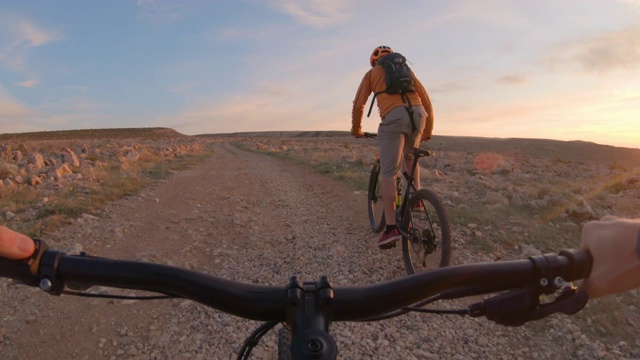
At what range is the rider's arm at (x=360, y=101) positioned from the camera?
5340 millimetres

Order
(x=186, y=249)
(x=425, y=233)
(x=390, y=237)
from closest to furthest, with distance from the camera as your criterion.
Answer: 1. (x=425, y=233)
2. (x=390, y=237)
3. (x=186, y=249)

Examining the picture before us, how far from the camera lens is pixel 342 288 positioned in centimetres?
120

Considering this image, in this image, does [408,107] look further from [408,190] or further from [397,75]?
[408,190]

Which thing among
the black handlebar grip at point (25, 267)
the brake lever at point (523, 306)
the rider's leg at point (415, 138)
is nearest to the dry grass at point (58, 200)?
the rider's leg at point (415, 138)

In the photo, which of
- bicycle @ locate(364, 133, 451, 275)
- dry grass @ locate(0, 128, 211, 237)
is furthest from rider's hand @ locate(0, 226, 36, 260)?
dry grass @ locate(0, 128, 211, 237)

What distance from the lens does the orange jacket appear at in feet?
16.8

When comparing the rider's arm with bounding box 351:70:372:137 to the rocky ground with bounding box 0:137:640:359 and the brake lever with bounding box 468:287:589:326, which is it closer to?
the rocky ground with bounding box 0:137:640:359

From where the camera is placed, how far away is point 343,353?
3574 millimetres

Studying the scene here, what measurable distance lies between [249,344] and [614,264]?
1.08 meters

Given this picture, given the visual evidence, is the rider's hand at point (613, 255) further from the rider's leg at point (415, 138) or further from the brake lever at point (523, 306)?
the rider's leg at point (415, 138)

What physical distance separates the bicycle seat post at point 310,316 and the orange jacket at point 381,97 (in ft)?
13.9

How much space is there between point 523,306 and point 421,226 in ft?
12.0

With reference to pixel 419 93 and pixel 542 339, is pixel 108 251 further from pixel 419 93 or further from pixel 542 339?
pixel 542 339

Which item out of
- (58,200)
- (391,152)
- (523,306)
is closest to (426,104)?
(391,152)
